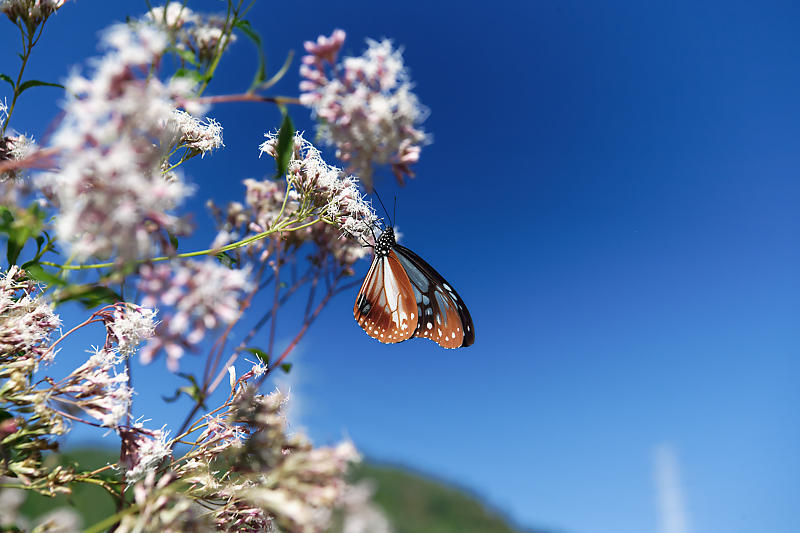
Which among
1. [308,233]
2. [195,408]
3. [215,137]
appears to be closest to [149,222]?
[195,408]

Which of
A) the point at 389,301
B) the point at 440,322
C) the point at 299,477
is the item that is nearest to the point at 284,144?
the point at 299,477

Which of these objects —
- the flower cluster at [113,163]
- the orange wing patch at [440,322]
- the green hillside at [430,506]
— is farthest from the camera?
the green hillside at [430,506]

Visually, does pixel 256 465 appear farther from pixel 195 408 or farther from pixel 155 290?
pixel 155 290

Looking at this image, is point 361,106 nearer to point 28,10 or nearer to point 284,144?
point 284,144

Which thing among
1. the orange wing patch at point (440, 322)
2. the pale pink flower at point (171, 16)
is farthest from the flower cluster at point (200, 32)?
the orange wing patch at point (440, 322)

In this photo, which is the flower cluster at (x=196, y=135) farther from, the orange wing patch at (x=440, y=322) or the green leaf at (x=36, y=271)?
the orange wing patch at (x=440, y=322)

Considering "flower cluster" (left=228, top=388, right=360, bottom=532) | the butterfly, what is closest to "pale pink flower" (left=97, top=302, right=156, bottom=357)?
"flower cluster" (left=228, top=388, right=360, bottom=532)
